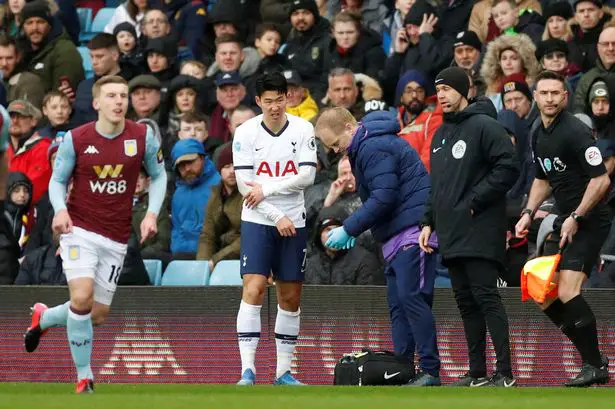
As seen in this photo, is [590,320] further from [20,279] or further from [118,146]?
[20,279]

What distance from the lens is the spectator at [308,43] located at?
1797 cm

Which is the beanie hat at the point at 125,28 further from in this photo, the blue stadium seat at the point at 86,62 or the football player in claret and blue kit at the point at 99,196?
the football player in claret and blue kit at the point at 99,196

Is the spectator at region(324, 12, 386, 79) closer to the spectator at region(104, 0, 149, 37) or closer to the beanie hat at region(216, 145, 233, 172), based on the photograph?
the beanie hat at region(216, 145, 233, 172)

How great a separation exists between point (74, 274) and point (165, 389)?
4.25ft

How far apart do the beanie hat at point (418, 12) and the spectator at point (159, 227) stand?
3738 millimetres

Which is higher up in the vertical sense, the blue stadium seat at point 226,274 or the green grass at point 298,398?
the green grass at point 298,398

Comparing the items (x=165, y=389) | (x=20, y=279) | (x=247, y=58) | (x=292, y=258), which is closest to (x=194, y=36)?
(x=247, y=58)

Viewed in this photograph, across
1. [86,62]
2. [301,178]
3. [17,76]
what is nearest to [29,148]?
[17,76]

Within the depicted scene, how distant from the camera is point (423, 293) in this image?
11.6m

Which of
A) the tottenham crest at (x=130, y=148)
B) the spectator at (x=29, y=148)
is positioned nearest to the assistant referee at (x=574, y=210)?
the tottenham crest at (x=130, y=148)

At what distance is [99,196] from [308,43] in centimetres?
720

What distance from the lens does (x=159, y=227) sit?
15.8 meters

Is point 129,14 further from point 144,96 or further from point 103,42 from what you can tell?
point 144,96

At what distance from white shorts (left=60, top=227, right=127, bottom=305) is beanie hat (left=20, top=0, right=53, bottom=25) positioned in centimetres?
907
